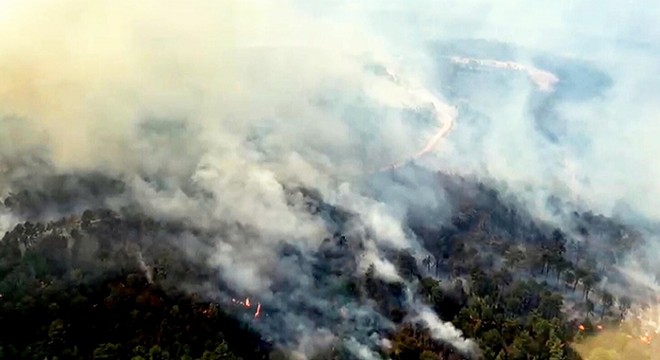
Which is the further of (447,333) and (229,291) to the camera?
(229,291)

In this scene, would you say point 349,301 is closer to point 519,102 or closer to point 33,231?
point 33,231

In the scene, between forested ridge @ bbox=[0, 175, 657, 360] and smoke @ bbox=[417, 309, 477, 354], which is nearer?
forested ridge @ bbox=[0, 175, 657, 360]

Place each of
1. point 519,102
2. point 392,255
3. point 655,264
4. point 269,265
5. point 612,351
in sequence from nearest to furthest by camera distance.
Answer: point 612,351
point 269,265
point 392,255
point 655,264
point 519,102

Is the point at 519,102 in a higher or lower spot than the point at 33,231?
lower

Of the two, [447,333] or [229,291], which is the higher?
[447,333]

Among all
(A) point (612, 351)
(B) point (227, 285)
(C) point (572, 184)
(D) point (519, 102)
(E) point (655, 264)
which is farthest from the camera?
(D) point (519, 102)

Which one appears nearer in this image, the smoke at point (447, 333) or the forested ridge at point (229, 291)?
the forested ridge at point (229, 291)

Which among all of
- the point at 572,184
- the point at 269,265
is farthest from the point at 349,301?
the point at 572,184

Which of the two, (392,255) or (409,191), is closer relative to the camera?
(392,255)
